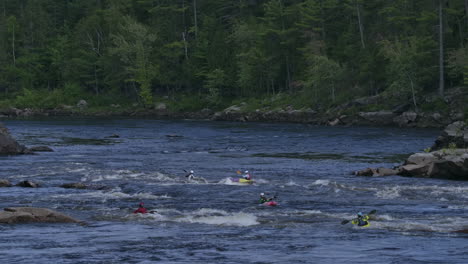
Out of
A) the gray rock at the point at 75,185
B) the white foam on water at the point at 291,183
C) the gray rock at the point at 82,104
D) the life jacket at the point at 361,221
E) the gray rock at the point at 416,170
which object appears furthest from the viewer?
the gray rock at the point at 82,104

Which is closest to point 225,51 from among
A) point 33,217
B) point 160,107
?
point 160,107

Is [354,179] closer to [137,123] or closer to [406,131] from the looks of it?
[406,131]

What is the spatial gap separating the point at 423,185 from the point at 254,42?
7795 centimetres

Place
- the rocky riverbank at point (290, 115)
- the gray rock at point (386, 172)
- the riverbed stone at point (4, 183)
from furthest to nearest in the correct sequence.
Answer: the rocky riverbank at point (290, 115) < the gray rock at point (386, 172) < the riverbed stone at point (4, 183)

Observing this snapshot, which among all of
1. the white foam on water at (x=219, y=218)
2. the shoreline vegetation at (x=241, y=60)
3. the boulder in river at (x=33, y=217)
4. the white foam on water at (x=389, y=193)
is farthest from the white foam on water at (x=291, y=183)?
the shoreline vegetation at (x=241, y=60)

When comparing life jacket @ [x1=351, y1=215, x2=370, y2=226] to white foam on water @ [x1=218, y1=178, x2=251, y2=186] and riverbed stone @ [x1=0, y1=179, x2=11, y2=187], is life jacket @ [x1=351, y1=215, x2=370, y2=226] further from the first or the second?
riverbed stone @ [x1=0, y1=179, x2=11, y2=187]

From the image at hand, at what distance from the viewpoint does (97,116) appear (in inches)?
4653

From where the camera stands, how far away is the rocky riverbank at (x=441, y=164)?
42.5 meters

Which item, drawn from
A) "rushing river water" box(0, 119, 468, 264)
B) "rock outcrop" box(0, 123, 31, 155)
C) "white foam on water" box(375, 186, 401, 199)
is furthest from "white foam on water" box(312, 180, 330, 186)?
"rock outcrop" box(0, 123, 31, 155)

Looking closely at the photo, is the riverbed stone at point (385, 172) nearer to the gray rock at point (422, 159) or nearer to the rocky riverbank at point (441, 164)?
the rocky riverbank at point (441, 164)

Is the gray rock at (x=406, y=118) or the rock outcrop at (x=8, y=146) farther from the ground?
the rock outcrop at (x=8, y=146)

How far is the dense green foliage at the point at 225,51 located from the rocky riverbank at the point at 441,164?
33613 mm

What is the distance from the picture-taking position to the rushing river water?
2636 cm

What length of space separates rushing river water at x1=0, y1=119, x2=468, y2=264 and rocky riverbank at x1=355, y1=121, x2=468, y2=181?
3.59 feet
